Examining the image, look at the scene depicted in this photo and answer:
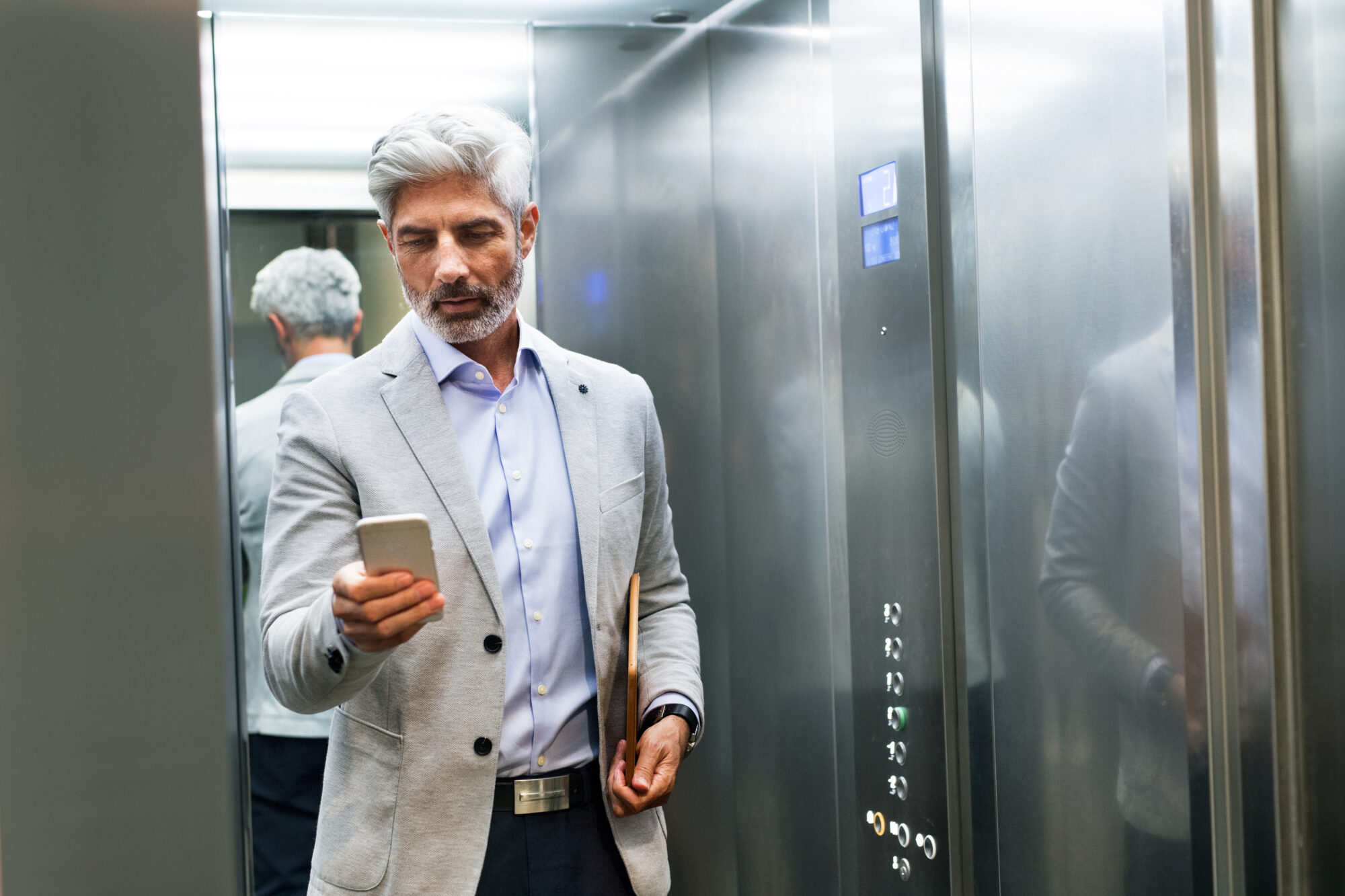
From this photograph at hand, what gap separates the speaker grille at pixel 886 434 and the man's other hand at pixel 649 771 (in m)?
0.78

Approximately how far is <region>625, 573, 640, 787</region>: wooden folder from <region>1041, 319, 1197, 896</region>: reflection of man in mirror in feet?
2.30

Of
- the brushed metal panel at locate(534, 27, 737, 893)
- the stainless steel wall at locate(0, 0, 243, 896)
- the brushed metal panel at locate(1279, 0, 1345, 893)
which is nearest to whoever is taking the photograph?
the stainless steel wall at locate(0, 0, 243, 896)

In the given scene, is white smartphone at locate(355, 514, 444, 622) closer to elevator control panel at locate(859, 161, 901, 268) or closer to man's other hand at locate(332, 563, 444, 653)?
man's other hand at locate(332, 563, 444, 653)

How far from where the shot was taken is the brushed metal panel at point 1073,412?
163 centimetres

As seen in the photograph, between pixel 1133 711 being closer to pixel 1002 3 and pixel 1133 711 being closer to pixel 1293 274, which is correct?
pixel 1293 274

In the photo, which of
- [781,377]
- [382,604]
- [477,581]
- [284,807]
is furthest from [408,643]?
[284,807]

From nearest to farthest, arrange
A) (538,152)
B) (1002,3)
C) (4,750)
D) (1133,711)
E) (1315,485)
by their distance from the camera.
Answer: (4,750)
(1315,485)
(1133,711)
(1002,3)
(538,152)

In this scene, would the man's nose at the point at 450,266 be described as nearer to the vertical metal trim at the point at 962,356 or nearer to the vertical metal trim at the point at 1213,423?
the vertical metal trim at the point at 962,356

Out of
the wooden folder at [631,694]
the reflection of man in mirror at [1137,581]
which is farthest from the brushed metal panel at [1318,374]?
the wooden folder at [631,694]

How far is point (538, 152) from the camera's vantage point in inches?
107

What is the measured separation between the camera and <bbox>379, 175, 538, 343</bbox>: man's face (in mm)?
1730

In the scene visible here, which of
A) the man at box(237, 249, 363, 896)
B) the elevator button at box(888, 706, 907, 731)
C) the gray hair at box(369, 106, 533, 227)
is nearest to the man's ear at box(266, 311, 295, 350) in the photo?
the man at box(237, 249, 363, 896)

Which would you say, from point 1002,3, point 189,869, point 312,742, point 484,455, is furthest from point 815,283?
point 189,869

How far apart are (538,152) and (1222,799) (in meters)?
1.95
